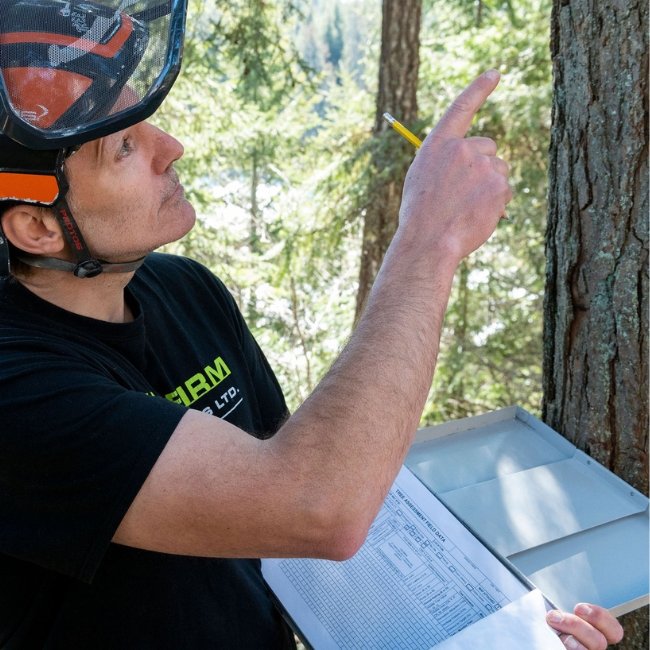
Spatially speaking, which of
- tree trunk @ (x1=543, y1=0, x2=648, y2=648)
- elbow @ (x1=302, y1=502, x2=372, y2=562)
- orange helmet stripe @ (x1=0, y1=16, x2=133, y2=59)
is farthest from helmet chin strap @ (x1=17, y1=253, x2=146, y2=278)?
tree trunk @ (x1=543, y1=0, x2=648, y2=648)

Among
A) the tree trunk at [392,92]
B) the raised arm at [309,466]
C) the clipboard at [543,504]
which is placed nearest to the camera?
the raised arm at [309,466]

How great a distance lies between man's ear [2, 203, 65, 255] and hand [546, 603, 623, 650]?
119 centimetres

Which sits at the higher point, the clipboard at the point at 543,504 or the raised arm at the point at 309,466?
the raised arm at the point at 309,466

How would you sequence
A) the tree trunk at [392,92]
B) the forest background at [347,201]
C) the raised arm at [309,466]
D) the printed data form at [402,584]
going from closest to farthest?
the raised arm at [309,466], the printed data form at [402,584], the tree trunk at [392,92], the forest background at [347,201]

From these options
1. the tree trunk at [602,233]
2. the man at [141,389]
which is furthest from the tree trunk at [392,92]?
the man at [141,389]

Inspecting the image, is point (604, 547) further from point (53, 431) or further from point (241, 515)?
point (53, 431)

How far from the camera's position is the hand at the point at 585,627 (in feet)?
4.22

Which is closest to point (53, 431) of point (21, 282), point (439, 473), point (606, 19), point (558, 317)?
point (21, 282)

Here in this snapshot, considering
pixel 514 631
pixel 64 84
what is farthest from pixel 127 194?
pixel 514 631

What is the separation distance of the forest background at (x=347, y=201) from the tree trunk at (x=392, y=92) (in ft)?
0.53

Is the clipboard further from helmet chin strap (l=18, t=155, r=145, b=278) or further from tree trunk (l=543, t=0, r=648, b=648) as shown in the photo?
helmet chin strap (l=18, t=155, r=145, b=278)

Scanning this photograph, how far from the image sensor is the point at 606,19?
1.75 m

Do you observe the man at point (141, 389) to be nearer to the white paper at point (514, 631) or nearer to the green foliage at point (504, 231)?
the white paper at point (514, 631)

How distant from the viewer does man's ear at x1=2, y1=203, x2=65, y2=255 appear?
137cm
